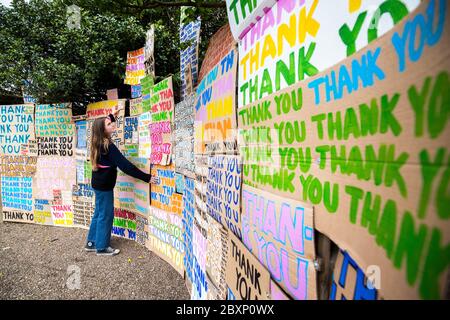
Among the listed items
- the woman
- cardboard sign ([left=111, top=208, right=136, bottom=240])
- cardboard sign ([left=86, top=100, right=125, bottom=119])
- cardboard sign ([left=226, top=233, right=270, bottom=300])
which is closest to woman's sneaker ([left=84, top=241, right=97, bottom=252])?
the woman

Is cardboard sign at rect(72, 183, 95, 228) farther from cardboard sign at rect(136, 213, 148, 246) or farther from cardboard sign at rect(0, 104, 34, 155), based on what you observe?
cardboard sign at rect(0, 104, 34, 155)

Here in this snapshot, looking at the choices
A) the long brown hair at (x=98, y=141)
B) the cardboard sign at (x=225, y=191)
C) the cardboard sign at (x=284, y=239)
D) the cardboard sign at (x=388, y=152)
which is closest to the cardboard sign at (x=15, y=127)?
the long brown hair at (x=98, y=141)

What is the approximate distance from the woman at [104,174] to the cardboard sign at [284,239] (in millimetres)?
3037

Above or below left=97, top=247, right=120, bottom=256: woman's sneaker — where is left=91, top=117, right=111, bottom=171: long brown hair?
above

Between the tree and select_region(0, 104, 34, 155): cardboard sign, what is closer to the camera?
the tree

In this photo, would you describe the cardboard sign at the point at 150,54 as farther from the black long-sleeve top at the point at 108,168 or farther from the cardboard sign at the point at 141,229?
the cardboard sign at the point at 141,229

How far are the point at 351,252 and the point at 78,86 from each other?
18.8 ft

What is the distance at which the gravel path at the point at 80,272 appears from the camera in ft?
10.8

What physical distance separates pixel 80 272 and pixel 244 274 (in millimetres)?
3088

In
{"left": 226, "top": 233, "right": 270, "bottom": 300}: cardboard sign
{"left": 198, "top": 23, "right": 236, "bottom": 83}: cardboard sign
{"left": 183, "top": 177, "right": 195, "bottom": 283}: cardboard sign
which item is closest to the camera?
{"left": 226, "top": 233, "right": 270, "bottom": 300}: cardboard sign

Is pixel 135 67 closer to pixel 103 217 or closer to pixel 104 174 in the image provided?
pixel 104 174

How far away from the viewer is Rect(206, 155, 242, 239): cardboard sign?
170 centimetres

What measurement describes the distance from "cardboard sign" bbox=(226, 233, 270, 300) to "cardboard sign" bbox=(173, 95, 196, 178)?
52.0 inches
